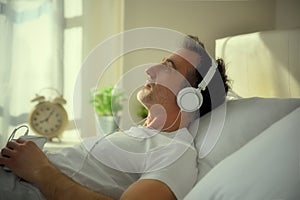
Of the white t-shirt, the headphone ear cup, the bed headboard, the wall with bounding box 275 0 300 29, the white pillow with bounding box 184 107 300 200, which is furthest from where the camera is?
the wall with bounding box 275 0 300 29

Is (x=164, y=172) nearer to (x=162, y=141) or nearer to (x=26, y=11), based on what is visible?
(x=162, y=141)

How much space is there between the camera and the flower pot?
1878 mm

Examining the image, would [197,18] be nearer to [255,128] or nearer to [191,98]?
[191,98]

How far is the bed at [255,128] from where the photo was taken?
65 centimetres

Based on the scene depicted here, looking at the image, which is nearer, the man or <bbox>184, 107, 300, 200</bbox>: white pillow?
<bbox>184, 107, 300, 200</bbox>: white pillow

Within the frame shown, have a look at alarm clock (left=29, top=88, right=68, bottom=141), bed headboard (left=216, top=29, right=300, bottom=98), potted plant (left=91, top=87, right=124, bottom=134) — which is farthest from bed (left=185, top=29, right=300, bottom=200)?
alarm clock (left=29, top=88, right=68, bottom=141)

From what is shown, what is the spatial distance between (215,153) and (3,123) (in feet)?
4.26

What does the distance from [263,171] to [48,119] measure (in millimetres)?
1495

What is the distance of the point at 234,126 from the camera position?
1057 millimetres

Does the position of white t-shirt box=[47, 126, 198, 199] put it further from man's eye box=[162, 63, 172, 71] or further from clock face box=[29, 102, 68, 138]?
clock face box=[29, 102, 68, 138]

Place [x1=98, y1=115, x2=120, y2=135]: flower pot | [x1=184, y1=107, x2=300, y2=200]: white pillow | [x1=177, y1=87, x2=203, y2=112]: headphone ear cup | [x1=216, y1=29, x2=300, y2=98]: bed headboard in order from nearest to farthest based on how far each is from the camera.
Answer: [x1=184, y1=107, x2=300, y2=200]: white pillow < [x1=177, y1=87, x2=203, y2=112]: headphone ear cup < [x1=216, y1=29, x2=300, y2=98]: bed headboard < [x1=98, y1=115, x2=120, y2=135]: flower pot

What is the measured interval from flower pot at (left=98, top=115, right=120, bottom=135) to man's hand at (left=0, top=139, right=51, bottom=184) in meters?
0.89

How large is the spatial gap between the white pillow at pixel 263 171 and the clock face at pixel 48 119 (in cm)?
135

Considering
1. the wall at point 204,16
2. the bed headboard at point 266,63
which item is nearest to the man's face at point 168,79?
the bed headboard at point 266,63
